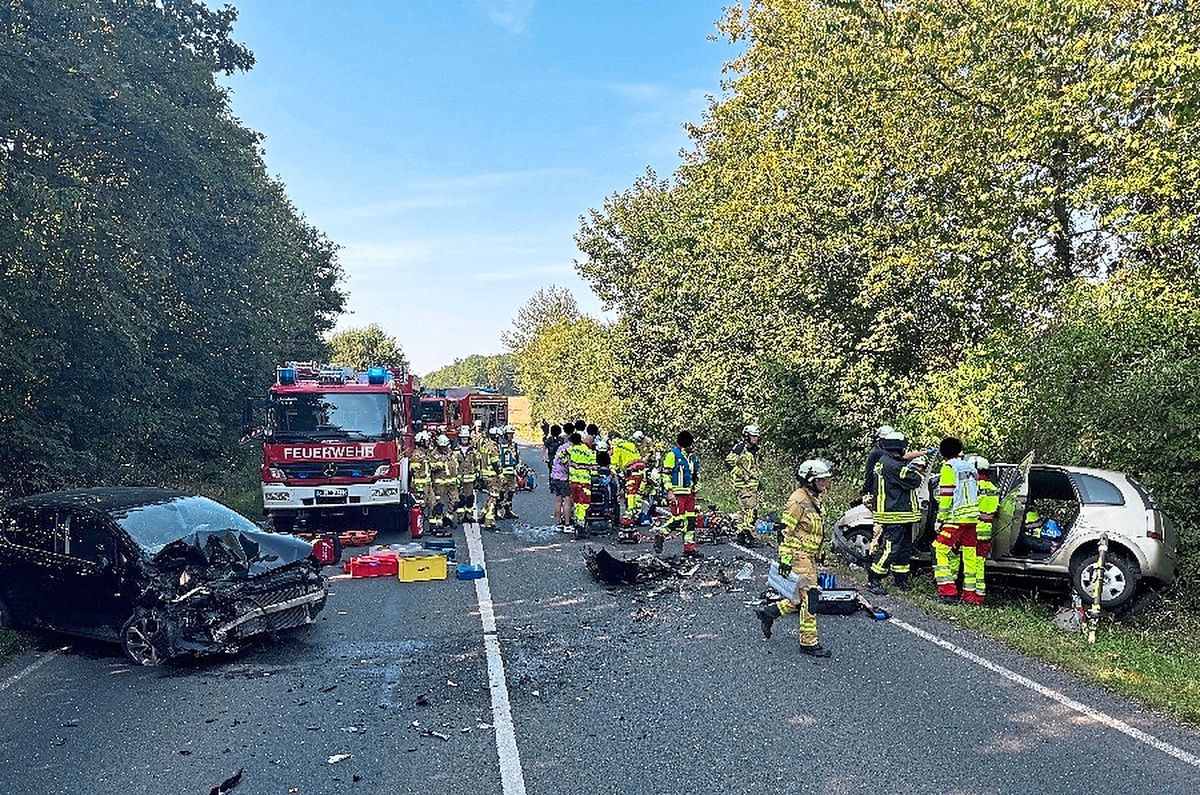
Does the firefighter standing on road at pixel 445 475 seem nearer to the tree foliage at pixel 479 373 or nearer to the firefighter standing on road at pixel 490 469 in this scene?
the firefighter standing on road at pixel 490 469

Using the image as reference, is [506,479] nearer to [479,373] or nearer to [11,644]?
[11,644]

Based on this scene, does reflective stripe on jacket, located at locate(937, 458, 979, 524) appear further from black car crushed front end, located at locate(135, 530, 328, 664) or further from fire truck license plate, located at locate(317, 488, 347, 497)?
fire truck license plate, located at locate(317, 488, 347, 497)

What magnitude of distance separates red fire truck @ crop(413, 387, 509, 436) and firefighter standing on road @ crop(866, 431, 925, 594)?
1146 cm

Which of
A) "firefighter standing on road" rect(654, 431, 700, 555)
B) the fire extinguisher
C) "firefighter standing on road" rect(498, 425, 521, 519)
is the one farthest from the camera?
"firefighter standing on road" rect(498, 425, 521, 519)

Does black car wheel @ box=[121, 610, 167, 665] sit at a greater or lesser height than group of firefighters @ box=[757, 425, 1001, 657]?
lesser

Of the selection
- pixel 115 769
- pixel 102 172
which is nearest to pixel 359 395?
pixel 102 172

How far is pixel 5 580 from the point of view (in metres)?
8.76

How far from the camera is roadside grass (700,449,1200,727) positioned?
639cm

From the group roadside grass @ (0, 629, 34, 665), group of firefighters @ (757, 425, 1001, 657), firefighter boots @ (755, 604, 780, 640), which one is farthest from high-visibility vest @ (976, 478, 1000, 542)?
roadside grass @ (0, 629, 34, 665)

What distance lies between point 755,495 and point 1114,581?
6040 millimetres

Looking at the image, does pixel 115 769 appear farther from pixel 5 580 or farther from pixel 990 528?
pixel 990 528

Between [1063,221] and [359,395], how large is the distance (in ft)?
39.9

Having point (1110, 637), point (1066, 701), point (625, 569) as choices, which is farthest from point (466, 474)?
point (1066, 701)

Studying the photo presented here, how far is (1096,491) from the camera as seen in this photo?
8.70m
